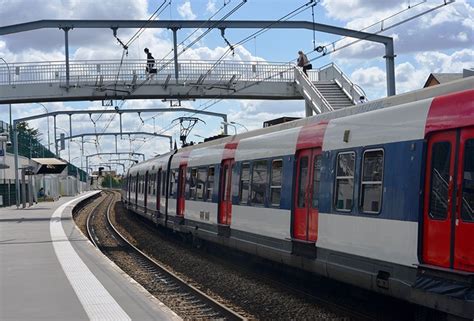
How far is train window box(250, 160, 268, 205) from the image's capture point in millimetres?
13984

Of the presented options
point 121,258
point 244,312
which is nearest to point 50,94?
point 121,258

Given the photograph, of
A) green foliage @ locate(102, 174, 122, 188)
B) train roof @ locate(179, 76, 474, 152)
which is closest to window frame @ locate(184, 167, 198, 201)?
train roof @ locate(179, 76, 474, 152)

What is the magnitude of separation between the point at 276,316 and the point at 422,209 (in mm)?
3625

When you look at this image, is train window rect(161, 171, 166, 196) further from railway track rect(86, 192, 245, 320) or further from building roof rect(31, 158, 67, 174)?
building roof rect(31, 158, 67, 174)

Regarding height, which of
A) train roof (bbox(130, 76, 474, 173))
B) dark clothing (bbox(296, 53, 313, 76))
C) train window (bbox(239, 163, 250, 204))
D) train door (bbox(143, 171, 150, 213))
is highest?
dark clothing (bbox(296, 53, 313, 76))

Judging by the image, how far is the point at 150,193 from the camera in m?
29.9

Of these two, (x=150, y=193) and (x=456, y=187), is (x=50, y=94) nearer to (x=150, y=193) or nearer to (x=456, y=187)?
(x=150, y=193)

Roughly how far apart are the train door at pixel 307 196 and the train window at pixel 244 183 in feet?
9.73

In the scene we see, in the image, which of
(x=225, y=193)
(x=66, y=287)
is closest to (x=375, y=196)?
(x=66, y=287)

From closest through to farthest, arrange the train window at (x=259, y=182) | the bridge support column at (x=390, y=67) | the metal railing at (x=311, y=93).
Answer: the train window at (x=259, y=182)
the bridge support column at (x=390, y=67)
the metal railing at (x=311, y=93)

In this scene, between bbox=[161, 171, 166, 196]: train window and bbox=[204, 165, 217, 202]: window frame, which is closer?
bbox=[204, 165, 217, 202]: window frame

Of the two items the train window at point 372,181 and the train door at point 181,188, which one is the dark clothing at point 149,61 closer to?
the train door at point 181,188

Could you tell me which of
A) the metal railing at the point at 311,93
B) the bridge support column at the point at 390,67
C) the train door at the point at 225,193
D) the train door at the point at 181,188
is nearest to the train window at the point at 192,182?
the train door at the point at 181,188

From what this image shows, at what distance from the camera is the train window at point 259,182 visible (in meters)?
14.0
